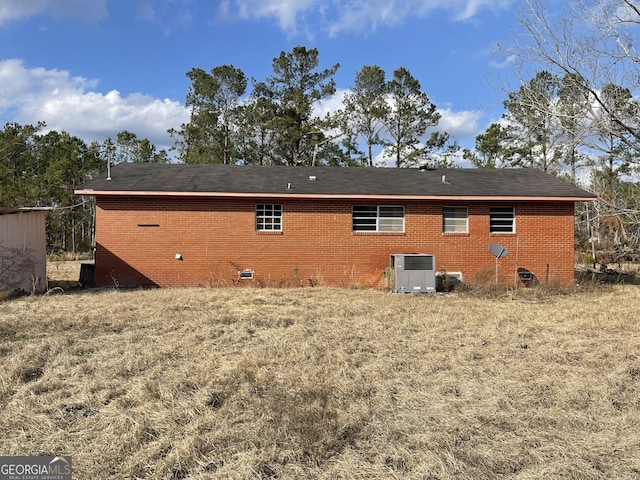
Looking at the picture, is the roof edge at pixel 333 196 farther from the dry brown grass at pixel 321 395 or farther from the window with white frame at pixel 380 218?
the dry brown grass at pixel 321 395

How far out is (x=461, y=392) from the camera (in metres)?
4.98

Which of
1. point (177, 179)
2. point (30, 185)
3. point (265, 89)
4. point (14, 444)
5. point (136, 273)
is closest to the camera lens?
point (14, 444)

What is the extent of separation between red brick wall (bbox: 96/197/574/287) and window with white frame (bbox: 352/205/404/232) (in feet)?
0.68

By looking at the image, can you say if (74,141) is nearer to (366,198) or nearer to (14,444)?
(366,198)

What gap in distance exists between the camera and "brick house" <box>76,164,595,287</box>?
552 inches

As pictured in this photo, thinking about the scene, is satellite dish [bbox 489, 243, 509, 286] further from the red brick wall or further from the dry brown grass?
the dry brown grass

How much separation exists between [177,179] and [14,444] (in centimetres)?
1208

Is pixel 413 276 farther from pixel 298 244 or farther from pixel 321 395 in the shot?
pixel 321 395

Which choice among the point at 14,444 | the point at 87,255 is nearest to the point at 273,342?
the point at 14,444

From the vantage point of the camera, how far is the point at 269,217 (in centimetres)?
1452

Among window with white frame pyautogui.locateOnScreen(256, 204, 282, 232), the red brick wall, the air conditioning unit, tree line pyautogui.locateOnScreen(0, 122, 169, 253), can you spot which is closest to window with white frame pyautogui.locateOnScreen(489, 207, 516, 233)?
the red brick wall

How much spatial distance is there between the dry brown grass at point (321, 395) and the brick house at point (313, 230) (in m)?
5.11

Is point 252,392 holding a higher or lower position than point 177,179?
lower

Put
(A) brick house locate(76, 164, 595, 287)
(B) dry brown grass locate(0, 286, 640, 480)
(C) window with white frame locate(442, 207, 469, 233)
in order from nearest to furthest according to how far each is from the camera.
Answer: (B) dry brown grass locate(0, 286, 640, 480) → (A) brick house locate(76, 164, 595, 287) → (C) window with white frame locate(442, 207, 469, 233)
